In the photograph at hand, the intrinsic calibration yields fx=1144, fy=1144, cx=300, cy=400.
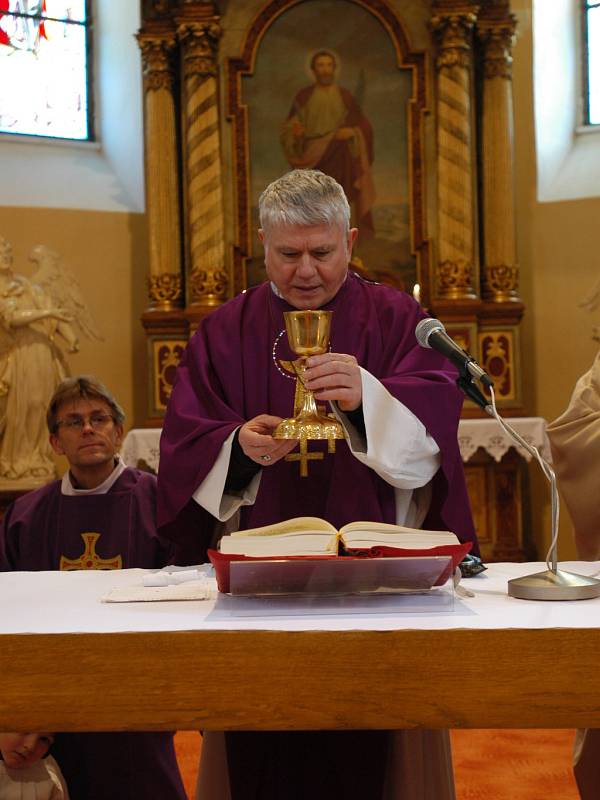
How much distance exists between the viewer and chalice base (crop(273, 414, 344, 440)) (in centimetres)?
256

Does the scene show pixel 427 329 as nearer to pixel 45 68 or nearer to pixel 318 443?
pixel 318 443

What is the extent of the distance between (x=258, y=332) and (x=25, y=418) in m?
6.22

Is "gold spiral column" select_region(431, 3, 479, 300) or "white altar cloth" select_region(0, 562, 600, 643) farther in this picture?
"gold spiral column" select_region(431, 3, 479, 300)

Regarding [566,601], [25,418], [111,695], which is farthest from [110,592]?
[25,418]

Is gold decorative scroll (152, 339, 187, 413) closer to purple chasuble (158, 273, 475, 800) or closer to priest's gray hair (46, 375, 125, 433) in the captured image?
priest's gray hair (46, 375, 125, 433)

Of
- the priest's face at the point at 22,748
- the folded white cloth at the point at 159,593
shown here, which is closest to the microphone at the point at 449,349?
the folded white cloth at the point at 159,593

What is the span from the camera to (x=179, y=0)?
9.97 meters

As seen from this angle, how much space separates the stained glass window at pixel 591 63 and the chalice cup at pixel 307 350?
8764 mm

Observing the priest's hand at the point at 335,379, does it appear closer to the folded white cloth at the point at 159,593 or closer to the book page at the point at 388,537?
the book page at the point at 388,537

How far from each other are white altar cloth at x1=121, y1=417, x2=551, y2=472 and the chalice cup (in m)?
5.94

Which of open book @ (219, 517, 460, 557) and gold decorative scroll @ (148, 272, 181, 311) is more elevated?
gold decorative scroll @ (148, 272, 181, 311)

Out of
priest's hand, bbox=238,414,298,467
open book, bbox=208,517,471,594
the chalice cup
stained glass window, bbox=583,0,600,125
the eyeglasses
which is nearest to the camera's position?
open book, bbox=208,517,471,594

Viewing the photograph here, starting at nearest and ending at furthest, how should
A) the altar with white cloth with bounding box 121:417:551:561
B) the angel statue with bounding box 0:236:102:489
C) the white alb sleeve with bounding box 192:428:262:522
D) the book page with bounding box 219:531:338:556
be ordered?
the book page with bounding box 219:531:338:556 → the white alb sleeve with bounding box 192:428:262:522 → the angel statue with bounding box 0:236:102:489 → the altar with white cloth with bounding box 121:417:551:561

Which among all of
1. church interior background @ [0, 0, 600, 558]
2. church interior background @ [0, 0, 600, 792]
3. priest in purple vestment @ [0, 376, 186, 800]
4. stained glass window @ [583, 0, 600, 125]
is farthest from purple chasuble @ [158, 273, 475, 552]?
stained glass window @ [583, 0, 600, 125]
